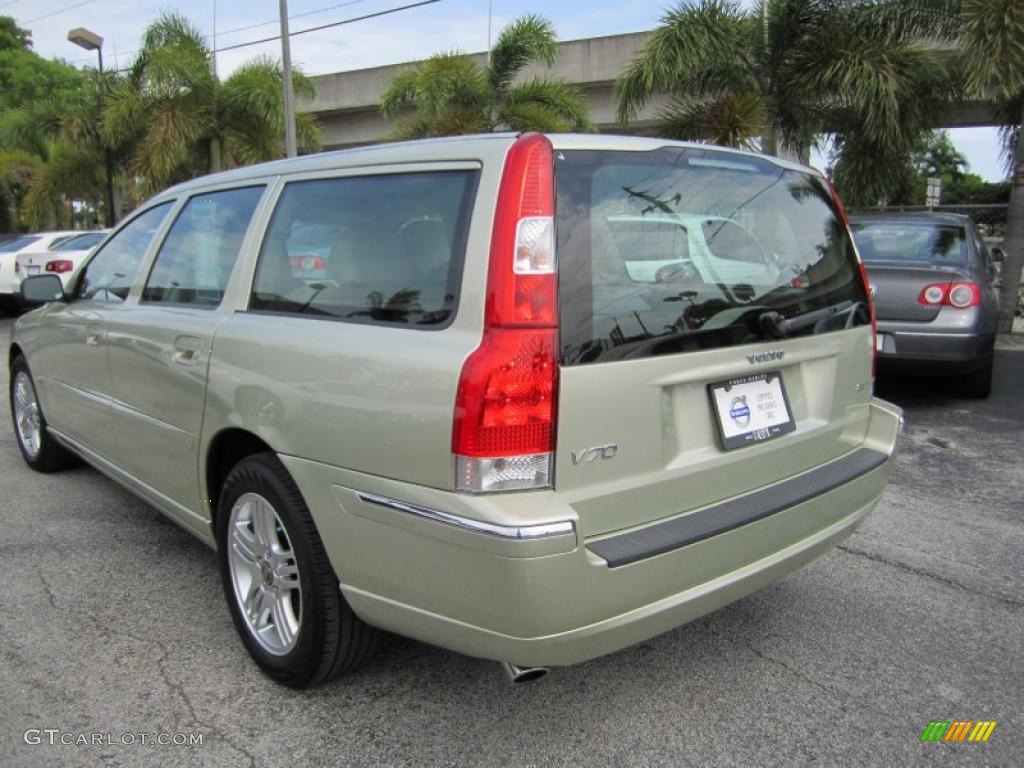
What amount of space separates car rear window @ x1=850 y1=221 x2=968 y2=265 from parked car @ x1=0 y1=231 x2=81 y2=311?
12.0m

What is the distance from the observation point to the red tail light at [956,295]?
6.23 metres

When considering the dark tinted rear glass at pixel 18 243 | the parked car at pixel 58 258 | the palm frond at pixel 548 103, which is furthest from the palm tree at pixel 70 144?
the palm frond at pixel 548 103

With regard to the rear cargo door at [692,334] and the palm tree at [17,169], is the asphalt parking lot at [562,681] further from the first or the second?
the palm tree at [17,169]

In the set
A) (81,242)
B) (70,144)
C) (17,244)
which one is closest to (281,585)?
(81,242)

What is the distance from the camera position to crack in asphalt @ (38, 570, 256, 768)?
240 centimetres

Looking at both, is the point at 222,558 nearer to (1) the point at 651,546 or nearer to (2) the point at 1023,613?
(1) the point at 651,546

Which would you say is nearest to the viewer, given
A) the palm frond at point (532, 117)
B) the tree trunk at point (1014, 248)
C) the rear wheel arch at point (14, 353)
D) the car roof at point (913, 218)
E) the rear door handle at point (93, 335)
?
the rear door handle at point (93, 335)

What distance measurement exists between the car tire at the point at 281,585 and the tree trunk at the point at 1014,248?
10.7m

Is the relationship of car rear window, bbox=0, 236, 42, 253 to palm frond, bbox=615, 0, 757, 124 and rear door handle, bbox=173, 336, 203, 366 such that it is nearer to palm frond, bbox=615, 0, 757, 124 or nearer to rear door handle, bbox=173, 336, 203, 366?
palm frond, bbox=615, 0, 757, 124

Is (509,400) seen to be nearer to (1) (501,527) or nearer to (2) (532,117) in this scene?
(1) (501,527)

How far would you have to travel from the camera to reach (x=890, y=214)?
7.64m

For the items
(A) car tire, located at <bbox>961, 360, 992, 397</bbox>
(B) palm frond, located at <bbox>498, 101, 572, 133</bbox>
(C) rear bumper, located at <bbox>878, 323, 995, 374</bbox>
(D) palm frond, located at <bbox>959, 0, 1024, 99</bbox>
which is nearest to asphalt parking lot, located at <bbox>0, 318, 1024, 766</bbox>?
(C) rear bumper, located at <bbox>878, 323, 995, 374</bbox>

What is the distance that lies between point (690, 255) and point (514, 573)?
1.09 meters

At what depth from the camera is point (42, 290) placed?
4.24 metres
